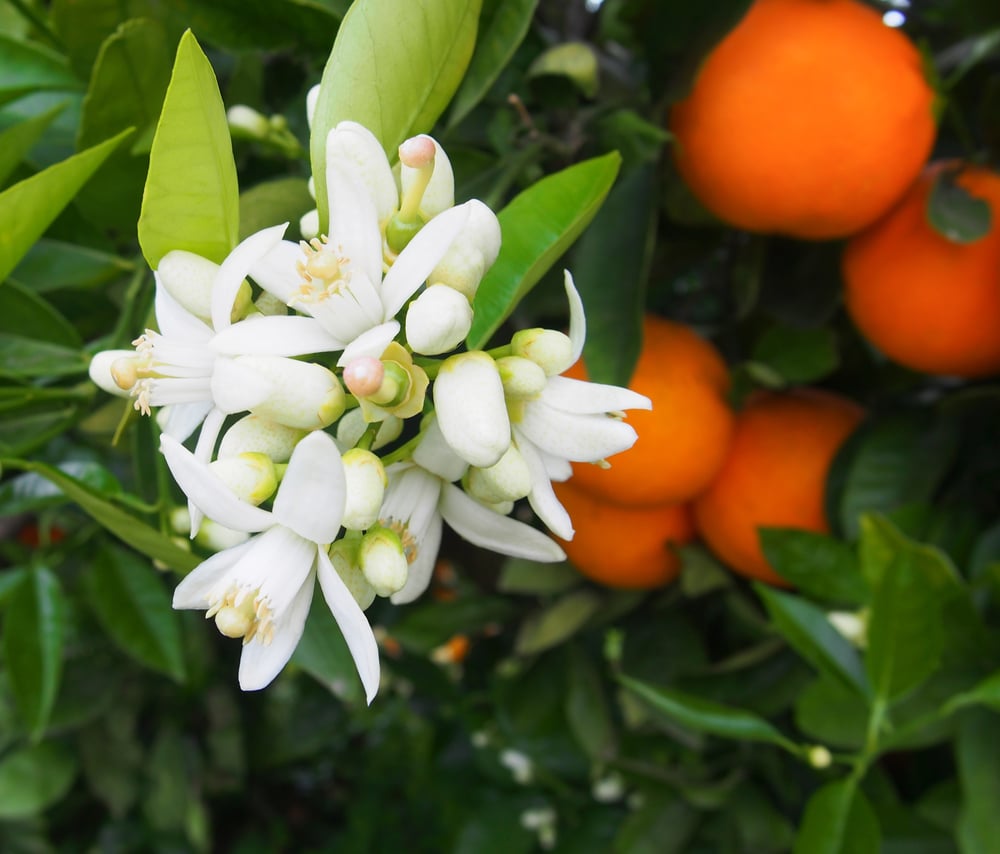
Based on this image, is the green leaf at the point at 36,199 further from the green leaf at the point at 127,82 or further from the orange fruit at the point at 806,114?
the orange fruit at the point at 806,114

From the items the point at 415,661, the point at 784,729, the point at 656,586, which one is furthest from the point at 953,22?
the point at 415,661

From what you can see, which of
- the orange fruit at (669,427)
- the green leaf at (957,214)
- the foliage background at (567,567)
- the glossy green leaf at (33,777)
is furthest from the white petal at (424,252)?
the glossy green leaf at (33,777)

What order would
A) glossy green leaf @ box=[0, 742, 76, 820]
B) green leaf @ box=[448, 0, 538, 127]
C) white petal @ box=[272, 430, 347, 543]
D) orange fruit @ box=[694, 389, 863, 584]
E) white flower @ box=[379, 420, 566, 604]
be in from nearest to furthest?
white petal @ box=[272, 430, 347, 543] → white flower @ box=[379, 420, 566, 604] → green leaf @ box=[448, 0, 538, 127] → orange fruit @ box=[694, 389, 863, 584] → glossy green leaf @ box=[0, 742, 76, 820]

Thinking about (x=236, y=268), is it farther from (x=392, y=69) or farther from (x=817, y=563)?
(x=817, y=563)

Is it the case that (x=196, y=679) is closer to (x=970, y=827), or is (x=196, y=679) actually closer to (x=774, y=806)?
(x=774, y=806)

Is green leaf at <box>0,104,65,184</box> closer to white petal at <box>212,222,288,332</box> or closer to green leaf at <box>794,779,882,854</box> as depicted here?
white petal at <box>212,222,288,332</box>

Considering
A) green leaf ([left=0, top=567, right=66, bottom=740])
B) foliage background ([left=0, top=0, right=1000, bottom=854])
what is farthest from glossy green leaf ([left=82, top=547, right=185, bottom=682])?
→ green leaf ([left=0, top=567, right=66, bottom=740])

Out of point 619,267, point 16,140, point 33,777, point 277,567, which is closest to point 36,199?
point 16,140
